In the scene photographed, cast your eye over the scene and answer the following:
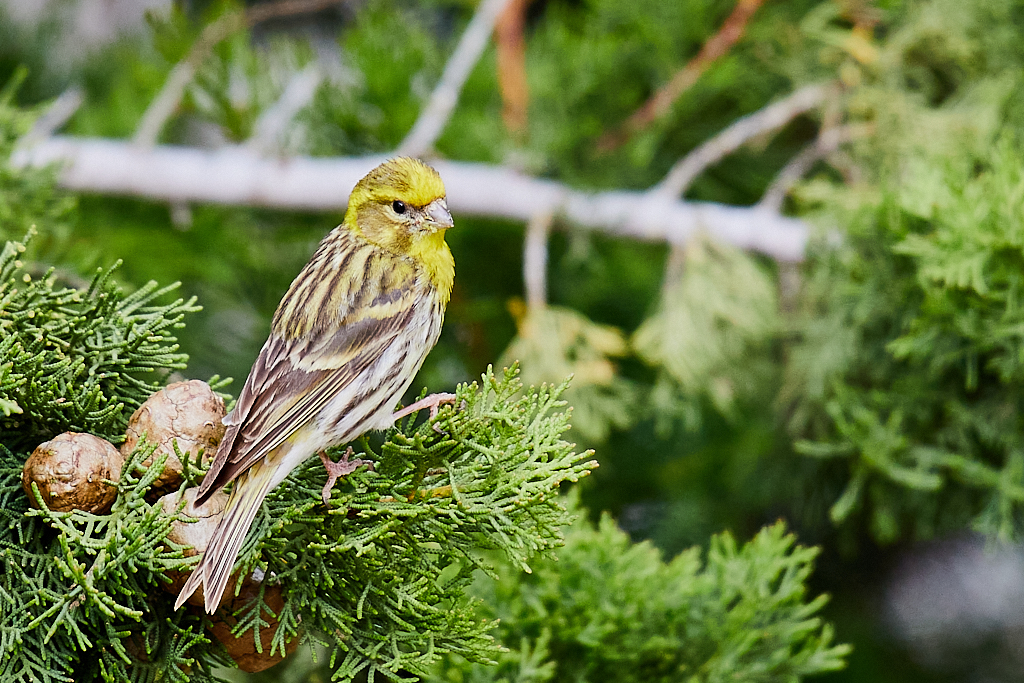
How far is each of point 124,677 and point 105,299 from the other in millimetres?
297

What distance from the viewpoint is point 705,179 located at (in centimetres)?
197

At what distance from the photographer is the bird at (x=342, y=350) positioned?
25.8 inches

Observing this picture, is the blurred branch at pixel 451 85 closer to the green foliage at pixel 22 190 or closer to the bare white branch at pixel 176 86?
the bare white branch at pixel 176 86

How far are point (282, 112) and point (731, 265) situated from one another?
873 millimetres

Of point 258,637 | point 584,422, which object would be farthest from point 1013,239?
point 258,637

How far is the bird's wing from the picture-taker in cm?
76

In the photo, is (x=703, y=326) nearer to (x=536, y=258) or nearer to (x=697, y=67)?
(x=536, y=258)

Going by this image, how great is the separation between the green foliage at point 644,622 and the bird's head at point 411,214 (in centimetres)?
35

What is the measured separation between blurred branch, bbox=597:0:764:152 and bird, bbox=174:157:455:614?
31.5 inches

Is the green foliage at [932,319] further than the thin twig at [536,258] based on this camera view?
No

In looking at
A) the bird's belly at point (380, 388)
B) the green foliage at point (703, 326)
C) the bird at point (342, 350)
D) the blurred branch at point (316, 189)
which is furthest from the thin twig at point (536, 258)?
the bird's belly at point (380, 388)

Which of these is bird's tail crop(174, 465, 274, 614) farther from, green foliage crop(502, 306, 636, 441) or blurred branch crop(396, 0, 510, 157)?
blurred branch crop(396, 0, 510, 157)

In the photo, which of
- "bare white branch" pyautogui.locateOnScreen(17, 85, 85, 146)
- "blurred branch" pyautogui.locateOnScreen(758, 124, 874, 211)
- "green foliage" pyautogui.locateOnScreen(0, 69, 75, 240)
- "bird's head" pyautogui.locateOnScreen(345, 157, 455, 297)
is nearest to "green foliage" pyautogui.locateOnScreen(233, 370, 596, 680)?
"bird's head" pyautogui.locateOnScreen(345, 157, 455, 297)

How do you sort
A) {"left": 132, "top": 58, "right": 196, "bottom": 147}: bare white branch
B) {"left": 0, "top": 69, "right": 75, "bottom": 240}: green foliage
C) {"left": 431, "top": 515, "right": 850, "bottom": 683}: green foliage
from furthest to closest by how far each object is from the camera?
{"left": 132, "top": 58, "right": 196, "bottom": 147}: bare white branch → {"left": 0, "top": 69, "right": 75, "bottom": 240}: green foliage → {"left": 431, "top": 515, "right": 850, "bottom": 683}: green foliage
